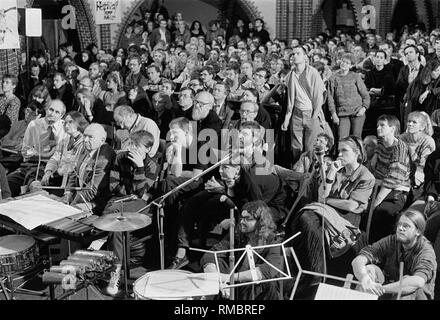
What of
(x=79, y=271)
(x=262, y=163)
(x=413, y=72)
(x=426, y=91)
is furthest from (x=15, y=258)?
(x=413, y=72)

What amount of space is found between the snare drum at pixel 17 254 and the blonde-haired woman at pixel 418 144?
120 inches

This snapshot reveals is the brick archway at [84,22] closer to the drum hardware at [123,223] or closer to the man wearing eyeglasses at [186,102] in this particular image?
the man wearing eyeglasses at [186,102]

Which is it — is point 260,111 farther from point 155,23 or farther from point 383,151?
point 155,23

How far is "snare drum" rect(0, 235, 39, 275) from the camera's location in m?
4.50

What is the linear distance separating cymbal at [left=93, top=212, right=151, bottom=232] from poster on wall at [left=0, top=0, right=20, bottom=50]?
3802 millimetres

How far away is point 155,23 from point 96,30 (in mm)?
1549

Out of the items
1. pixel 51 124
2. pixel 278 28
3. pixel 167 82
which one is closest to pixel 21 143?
pixel 51 124

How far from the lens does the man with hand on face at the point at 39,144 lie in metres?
6.60

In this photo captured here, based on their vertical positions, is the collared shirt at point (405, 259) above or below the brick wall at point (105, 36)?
below

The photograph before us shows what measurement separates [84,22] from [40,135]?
971cm

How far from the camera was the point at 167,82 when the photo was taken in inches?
315

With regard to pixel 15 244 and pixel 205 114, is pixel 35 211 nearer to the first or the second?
pixel 15 244

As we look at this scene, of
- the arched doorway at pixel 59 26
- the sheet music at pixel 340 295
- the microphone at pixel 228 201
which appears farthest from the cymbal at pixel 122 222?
the arched doorway at pixel 59 26

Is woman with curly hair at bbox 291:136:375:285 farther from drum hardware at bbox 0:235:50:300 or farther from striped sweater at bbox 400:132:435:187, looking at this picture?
drum hardware at bbox 0:235:50:300
